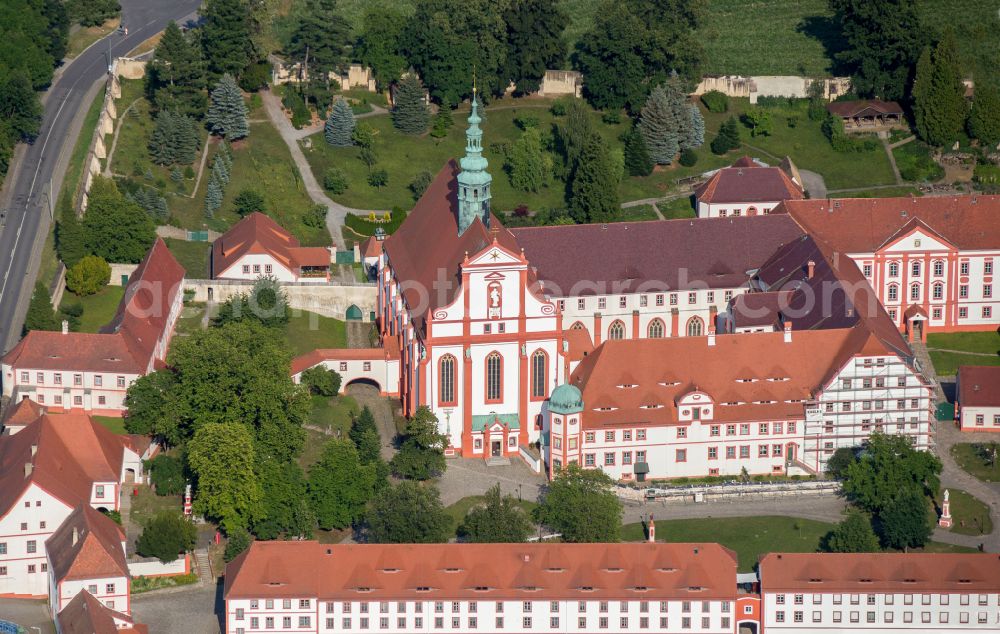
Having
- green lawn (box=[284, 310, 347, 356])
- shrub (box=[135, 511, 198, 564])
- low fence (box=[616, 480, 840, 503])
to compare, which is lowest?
shrub (box=[135, 511, 198, 564])

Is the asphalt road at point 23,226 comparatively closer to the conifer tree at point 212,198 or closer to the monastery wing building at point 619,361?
the conifer tree at point 212,198

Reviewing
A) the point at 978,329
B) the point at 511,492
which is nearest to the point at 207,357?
the point at 511,492

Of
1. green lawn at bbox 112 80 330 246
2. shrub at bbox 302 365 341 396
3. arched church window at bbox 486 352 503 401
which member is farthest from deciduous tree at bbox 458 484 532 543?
green lawn at bbox 112 80 330 246

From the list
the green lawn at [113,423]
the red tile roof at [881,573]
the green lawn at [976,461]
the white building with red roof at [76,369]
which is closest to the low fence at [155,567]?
the green lawn at [113,423]

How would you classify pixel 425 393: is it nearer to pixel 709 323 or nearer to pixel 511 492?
pixel 511 492

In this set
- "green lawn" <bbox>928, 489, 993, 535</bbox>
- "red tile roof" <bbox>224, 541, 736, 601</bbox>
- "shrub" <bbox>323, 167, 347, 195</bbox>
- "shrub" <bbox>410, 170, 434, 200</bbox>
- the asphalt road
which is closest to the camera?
"red tile roof" <bbox>224, 541, 736, 601</bbox>

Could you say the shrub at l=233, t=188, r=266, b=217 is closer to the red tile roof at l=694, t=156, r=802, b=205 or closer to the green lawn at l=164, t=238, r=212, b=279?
the green lawn at l=164, t=238, r=212, b=279
